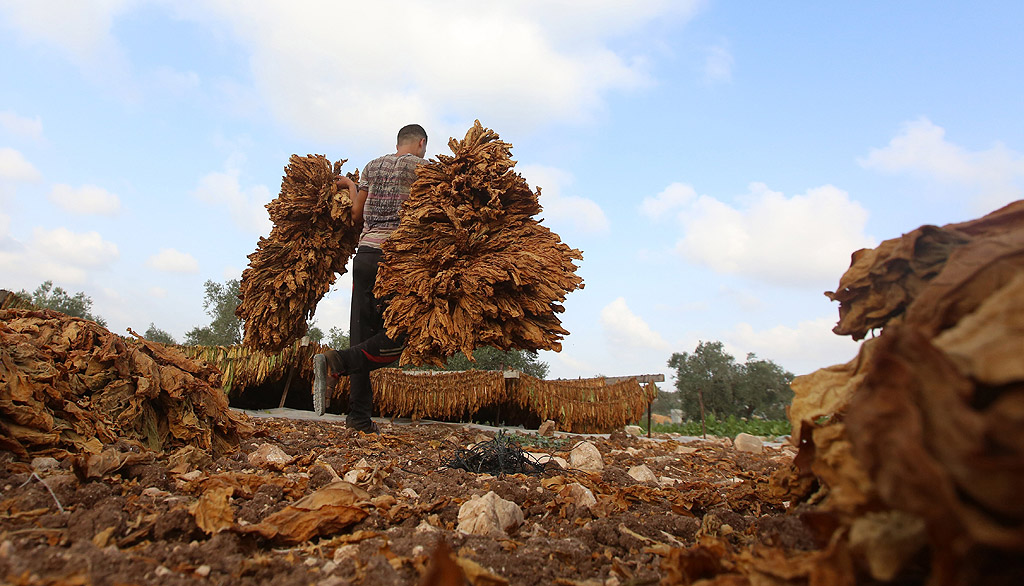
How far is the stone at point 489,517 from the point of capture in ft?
6.30

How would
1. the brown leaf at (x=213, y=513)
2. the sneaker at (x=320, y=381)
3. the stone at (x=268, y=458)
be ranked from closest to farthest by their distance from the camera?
the brown leaf at (x=213, y=513) < the stone at (x=268, y=458) < the sneaker at (x=320, y=381)

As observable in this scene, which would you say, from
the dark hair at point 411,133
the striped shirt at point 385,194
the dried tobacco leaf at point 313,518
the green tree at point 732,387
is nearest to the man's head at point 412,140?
the dark hair at point 411,133

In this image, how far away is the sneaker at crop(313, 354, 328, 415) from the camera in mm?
5316

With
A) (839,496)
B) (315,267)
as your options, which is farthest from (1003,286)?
(315,267)

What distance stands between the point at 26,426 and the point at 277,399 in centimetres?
627

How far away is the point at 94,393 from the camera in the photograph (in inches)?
114

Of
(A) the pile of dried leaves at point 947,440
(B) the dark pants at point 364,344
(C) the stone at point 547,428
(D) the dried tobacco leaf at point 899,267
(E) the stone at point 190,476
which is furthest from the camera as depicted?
(C) the stone at point 547,428

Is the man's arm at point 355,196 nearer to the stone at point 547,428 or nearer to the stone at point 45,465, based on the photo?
the stone at point 45,465

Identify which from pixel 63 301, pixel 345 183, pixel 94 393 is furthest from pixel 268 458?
pixel 63 301

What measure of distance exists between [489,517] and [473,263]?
7.08 feet

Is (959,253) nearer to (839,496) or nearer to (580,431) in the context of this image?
(839,496)

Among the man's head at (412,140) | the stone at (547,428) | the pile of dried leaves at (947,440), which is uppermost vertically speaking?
the man's head at (412,140)

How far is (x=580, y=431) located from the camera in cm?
880

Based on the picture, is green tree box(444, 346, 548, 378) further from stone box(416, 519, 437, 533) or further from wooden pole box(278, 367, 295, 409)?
stone box(416, 519, 437, 533)
